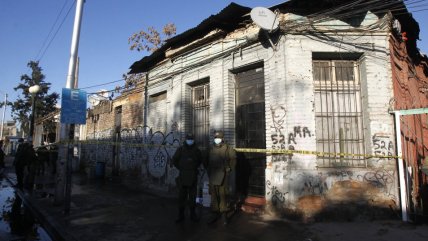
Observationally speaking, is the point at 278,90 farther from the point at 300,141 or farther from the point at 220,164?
the point at 220,164

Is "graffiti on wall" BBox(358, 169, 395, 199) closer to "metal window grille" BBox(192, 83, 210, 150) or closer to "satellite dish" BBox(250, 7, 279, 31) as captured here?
"satellite dish" BBox(250, 7, 279, 31)

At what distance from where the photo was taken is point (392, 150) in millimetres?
7082

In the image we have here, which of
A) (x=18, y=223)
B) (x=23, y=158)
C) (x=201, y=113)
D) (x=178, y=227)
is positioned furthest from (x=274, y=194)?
(x=23, y=158)

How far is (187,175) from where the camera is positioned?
6.75 m

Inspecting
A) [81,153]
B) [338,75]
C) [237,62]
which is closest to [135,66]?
[237,62]

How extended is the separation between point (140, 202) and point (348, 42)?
690 cm

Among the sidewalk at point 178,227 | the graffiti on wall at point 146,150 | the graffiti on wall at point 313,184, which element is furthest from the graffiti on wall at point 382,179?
Result: the graffiti on wall at point 146,150

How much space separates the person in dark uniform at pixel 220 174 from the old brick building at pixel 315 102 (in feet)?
3.15

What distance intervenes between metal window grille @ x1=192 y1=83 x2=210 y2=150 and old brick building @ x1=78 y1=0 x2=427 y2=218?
0.68 m

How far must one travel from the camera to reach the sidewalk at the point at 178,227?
5.65 m

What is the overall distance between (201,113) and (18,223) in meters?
5.64

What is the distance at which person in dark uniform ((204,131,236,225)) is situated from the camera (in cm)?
654

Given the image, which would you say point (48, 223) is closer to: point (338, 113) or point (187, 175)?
point (187, 175)

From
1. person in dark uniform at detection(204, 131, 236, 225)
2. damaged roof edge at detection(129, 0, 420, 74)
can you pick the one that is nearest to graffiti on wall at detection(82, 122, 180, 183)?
damaged roof edge at detection(129, 0, 420, 74)
